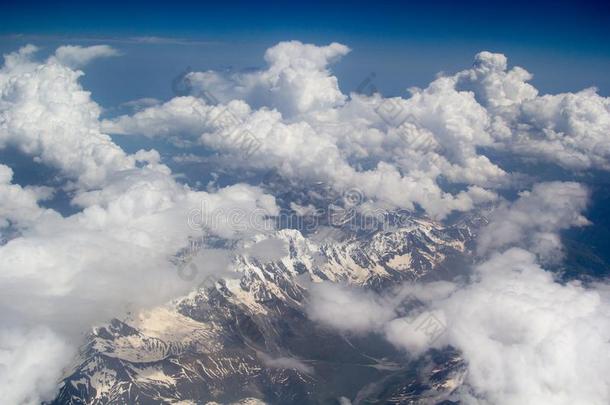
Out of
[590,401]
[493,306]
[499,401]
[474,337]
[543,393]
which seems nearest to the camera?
[590,401]

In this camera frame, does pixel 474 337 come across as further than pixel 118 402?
No

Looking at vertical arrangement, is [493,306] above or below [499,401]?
above

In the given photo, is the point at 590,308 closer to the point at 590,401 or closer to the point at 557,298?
the point at 557,298

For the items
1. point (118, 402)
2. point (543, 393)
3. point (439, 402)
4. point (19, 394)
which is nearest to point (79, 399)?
point (118, 402)

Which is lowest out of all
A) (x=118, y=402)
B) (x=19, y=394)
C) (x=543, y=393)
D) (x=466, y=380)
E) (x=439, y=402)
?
(x=118, y=402)

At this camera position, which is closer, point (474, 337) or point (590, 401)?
point (590, 401)

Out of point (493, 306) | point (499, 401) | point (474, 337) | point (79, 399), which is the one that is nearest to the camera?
point (499, 401)

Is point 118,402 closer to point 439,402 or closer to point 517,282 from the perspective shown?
point 439,402

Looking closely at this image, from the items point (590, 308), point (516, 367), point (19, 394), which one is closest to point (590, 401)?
point (516, 367)

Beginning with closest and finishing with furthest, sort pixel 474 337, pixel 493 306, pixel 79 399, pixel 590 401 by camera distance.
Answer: pixel 590 401 → pixel 493 306 → pixel 474 337 → pixel 79 399
